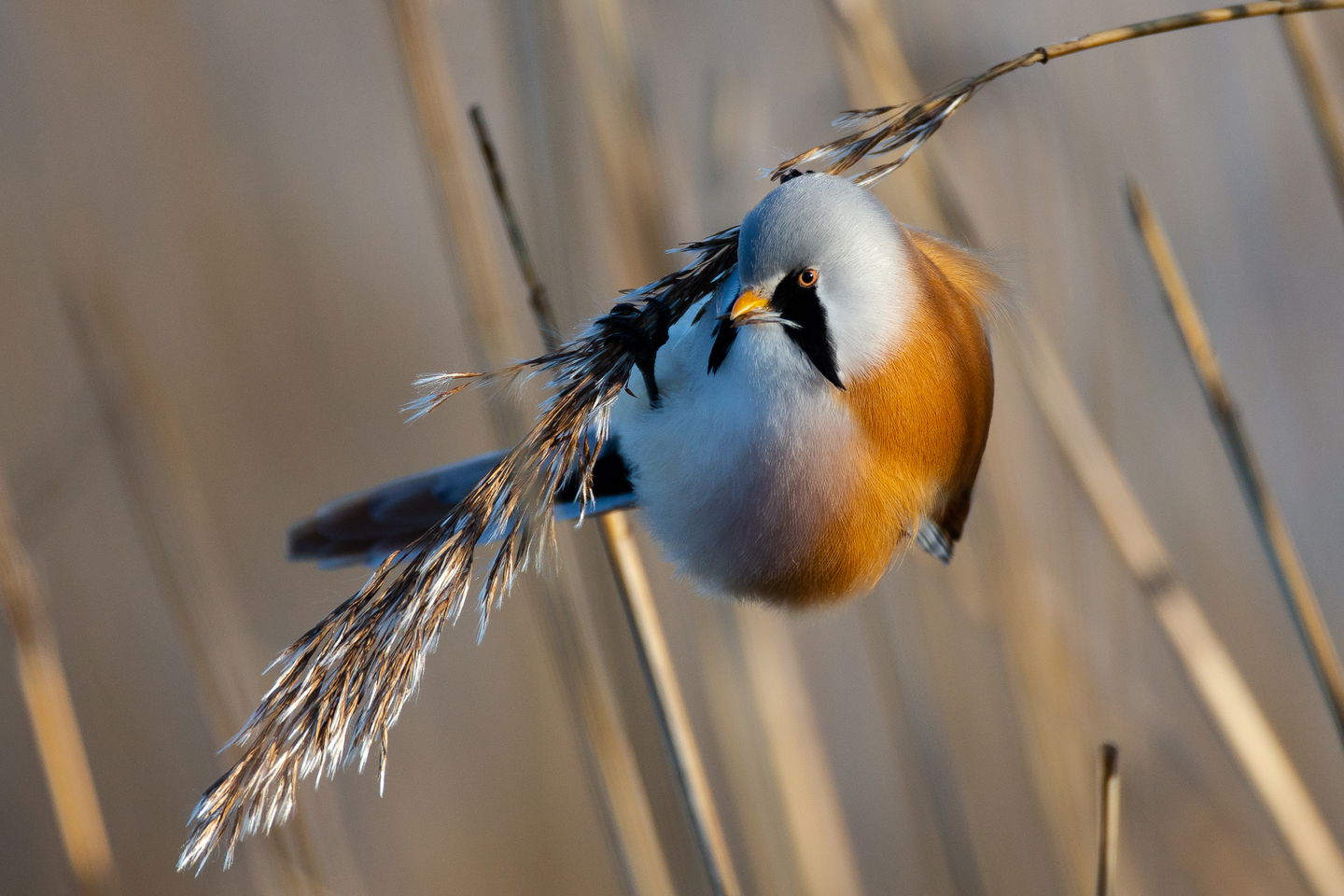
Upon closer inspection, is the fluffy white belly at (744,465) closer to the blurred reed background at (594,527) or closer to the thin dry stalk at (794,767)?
the blurred reed background at (594,527)

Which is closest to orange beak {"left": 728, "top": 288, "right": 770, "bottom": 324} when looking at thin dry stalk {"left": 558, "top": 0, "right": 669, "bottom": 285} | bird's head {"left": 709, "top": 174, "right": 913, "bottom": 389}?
bird's head {"left": 709, "top": 174, "right": 913, "bottom": 389}

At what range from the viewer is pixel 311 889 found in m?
1.17

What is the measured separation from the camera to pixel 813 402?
2.89 feet

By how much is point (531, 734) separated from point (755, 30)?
Result: 1.48 metres

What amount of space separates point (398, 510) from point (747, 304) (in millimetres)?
468

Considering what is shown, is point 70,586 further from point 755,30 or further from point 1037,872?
point 1037,872

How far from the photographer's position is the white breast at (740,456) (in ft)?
2.88

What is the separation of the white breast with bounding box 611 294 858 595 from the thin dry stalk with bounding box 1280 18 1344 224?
1.89 feet

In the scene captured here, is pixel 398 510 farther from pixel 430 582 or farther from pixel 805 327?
pixel 805 327

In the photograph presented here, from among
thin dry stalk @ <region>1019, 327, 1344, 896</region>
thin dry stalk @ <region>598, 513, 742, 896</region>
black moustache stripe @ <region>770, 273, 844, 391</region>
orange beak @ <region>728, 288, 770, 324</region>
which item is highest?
orange beak @ <region>728, 288, 770, 324</region>

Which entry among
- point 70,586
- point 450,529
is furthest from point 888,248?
point 70,586

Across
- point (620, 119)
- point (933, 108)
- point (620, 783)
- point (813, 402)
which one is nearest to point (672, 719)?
point (620, 783)

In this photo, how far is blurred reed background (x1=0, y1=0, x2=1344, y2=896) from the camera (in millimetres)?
1188

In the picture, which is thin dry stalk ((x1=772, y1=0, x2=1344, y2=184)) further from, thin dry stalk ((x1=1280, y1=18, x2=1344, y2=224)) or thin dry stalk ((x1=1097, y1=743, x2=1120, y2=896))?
thin dry stalk ((x1=1097, y1=743, x2=1120, y2=896))
